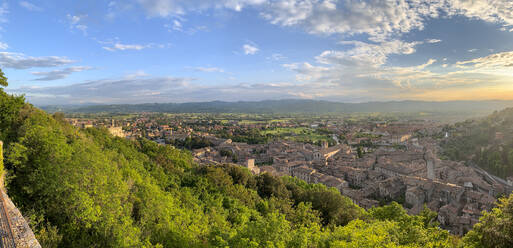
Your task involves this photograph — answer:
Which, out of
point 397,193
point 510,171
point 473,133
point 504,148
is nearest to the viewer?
point 397,193

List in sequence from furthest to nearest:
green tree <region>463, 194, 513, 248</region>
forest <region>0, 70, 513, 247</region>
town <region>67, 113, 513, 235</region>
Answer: town <region>67, 113, 513, 235</region>, green tree <region>463, 194, 513, 248</region>, forest <region>0, 70, 513, 247</region>

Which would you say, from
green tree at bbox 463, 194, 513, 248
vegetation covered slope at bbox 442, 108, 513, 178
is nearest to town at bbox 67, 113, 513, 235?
vegetation covered slope at bbox 442, 108, 513, 178

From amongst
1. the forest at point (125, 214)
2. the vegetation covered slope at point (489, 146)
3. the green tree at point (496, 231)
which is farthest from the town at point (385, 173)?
the forest at point (125, 214)

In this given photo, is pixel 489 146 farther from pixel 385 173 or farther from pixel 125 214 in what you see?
pixel 125 214

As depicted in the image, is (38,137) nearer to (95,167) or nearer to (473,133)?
(95,167)

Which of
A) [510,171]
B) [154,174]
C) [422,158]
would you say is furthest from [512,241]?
[422,158]

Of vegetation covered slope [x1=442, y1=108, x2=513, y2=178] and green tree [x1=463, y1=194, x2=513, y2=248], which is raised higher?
green tree [x1=463, y1=194, x2=513, y2=248]

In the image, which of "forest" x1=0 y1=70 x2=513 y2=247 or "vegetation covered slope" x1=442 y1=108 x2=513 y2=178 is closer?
"forest" x1=0 y1=70 x2=513 y2=247

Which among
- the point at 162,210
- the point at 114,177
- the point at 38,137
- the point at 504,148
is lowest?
the point at 504,148

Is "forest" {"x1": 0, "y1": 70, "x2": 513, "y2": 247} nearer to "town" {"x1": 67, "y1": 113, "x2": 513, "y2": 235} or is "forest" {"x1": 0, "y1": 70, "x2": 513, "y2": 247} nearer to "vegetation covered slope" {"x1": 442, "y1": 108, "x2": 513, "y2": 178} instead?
"town" {"x1": 67, "y1": 113, "x2": 513, "y2": 235}

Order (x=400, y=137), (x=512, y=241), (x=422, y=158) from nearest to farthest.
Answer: (x=512, y=241) < (x=422, y=158) < (x=400, y=137)

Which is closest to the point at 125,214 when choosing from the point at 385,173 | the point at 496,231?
the point at 496,231
